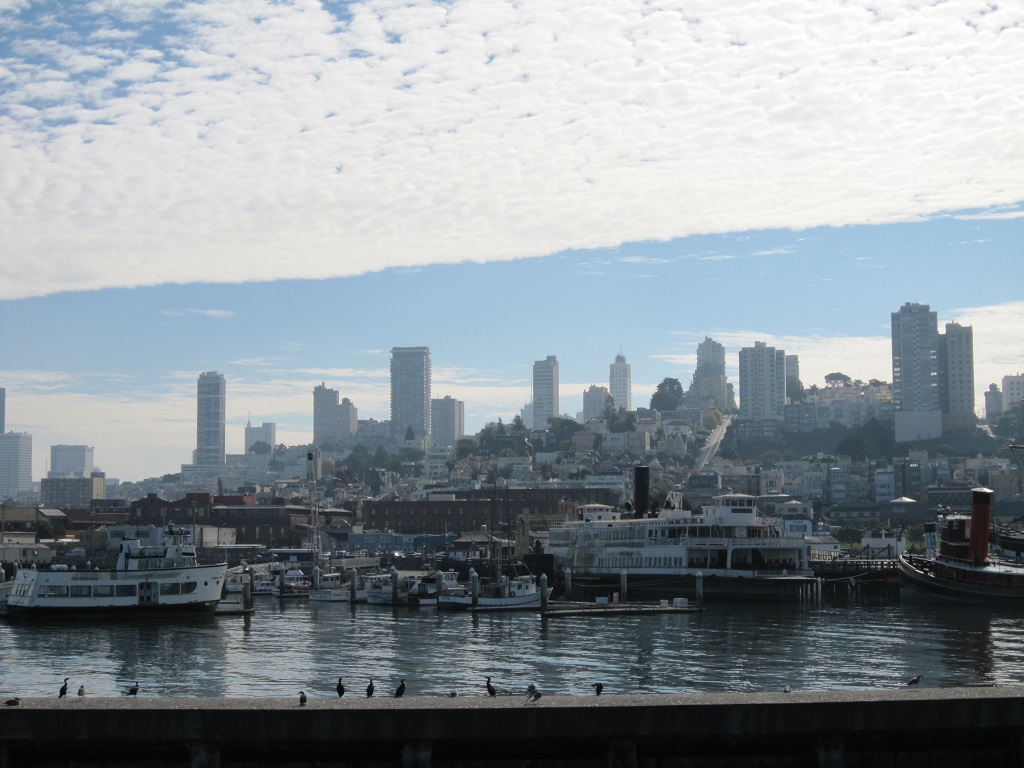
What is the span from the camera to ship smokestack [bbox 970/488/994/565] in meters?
74.1

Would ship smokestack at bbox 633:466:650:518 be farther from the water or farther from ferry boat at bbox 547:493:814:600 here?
the water

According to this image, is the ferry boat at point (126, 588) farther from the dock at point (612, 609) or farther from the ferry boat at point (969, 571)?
the ferry boat at point (969, 571)

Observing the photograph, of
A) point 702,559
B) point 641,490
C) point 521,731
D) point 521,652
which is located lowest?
point 521,652

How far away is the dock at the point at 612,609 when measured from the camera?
227 feet

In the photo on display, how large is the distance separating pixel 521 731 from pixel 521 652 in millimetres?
33106

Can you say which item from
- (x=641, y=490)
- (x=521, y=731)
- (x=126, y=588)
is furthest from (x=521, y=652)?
(x=641, y=490)

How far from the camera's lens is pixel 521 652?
51.5 meters

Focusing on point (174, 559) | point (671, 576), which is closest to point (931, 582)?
point (671, 576)

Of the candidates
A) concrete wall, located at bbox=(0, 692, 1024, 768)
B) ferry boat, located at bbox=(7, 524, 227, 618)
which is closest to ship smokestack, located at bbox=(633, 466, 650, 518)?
ferry boat, located at bbox=(7, 524, 227, 618)

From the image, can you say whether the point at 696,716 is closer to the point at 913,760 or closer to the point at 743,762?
the point at 743,762

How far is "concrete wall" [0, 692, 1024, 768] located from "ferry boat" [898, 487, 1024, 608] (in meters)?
57.3

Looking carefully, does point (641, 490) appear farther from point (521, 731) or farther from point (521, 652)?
point (521, 731)

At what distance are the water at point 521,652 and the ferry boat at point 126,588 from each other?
170 centimetres

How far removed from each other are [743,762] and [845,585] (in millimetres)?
70482
